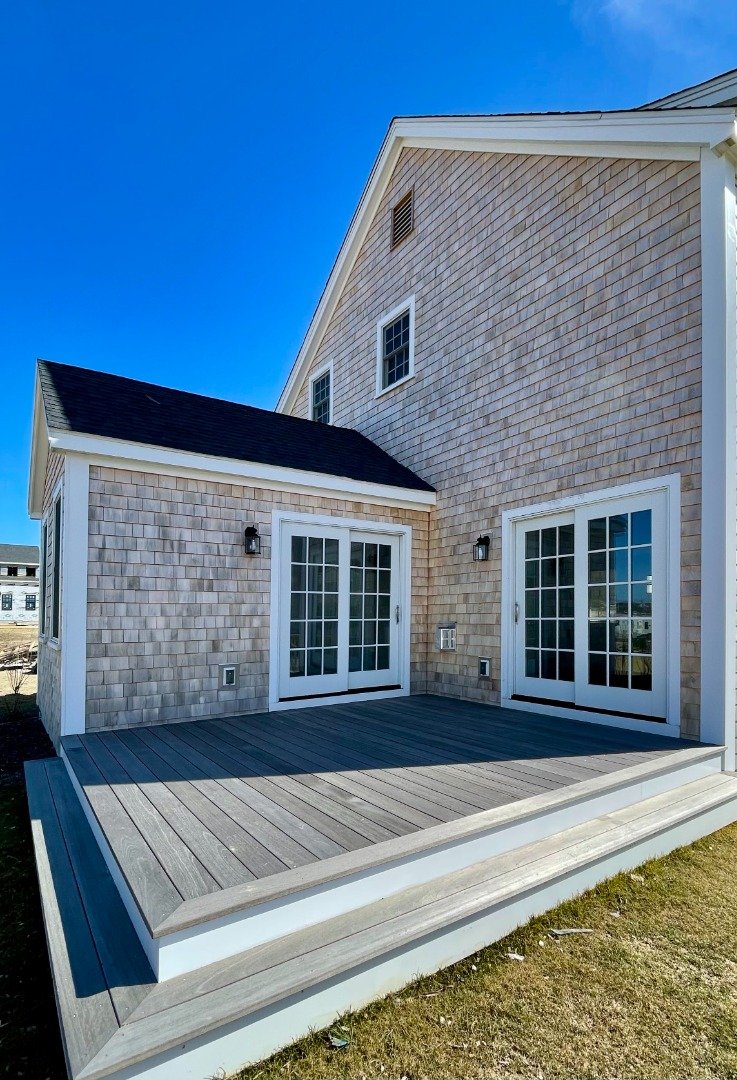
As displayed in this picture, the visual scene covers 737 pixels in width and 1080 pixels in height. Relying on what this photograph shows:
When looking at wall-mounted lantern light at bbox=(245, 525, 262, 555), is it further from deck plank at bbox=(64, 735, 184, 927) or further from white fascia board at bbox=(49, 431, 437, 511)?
deck plank at bbox=(64, 735, 184, 927)

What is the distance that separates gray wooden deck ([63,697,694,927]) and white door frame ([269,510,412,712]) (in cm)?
42

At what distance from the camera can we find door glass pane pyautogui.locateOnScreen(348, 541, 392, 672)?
6133mm

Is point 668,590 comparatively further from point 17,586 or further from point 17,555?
point 17,555

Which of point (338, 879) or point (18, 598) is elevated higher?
point (338, 879)

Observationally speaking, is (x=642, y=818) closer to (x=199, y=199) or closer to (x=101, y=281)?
(x=199, y=199)

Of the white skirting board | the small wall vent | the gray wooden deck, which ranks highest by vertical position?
the small wall vent

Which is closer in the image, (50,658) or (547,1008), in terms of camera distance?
(547,1008)

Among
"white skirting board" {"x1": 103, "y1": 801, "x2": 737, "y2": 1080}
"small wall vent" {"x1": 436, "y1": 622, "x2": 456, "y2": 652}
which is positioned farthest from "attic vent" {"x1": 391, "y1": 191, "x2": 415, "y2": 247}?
"white skirting board" {"x1": 103, "y1": 801, "x2": 737, "y2": 1080}

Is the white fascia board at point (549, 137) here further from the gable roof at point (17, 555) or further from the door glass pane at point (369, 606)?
the gable roof at point (17, 555)

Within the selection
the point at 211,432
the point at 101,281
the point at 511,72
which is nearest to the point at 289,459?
the point at 211,432

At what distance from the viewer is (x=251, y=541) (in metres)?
5.25

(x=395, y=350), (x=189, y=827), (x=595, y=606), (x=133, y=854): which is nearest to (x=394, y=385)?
(x=395, y=350)

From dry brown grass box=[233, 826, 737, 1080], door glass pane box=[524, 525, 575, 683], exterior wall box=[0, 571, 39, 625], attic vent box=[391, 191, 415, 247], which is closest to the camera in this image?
dry brown grass box=[233, 826, 737, 1080]

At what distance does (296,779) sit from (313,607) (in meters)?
2.68
